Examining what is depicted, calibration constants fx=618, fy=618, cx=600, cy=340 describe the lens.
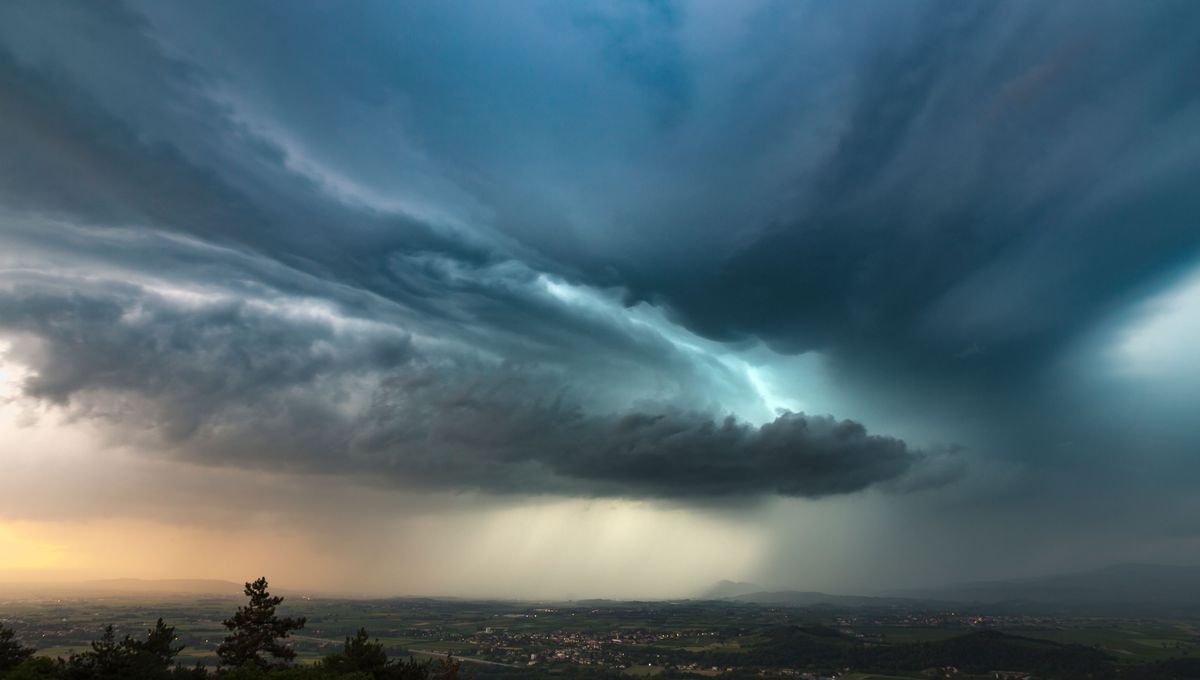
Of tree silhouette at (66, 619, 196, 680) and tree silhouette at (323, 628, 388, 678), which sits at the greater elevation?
tree silhouette at (66, 619, 196, 680)

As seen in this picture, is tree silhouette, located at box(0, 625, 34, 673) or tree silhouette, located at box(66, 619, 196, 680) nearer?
tree silhouette, located at box(66, 619, 196, 680)

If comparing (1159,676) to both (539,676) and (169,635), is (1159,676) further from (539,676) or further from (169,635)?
(169,635)

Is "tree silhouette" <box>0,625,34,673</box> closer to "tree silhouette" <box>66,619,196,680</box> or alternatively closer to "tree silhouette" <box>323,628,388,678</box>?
"tree silhouette" <box>66,619,196,680</box>

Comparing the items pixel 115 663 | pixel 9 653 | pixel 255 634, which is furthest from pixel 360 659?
pixel 9 653

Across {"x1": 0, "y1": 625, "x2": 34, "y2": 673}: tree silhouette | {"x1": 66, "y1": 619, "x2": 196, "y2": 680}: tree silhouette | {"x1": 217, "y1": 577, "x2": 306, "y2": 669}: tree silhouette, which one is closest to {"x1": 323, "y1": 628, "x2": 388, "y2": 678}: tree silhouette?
{"x1": 217, "y1": 577, "x2": 306, "y2": 669}: tree silhouette

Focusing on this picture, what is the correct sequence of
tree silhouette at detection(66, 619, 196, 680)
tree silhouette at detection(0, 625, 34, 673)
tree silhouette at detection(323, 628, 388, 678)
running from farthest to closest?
tree silhouette at detection(323, 628, 388, 678), tree silhouette at detection(0, 625, 34, 673), tree silhouette at detection(66, 619, 196, 680)

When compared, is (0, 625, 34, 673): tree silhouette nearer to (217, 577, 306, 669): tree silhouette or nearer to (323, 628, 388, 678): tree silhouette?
(217, 577, 306, 669): tree silhouette

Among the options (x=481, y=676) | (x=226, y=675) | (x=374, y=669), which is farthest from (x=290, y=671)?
(x=481, y=676)

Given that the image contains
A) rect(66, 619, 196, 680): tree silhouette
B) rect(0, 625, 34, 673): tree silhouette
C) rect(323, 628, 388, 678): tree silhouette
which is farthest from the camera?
rect(323, 628, 388, 678): tree silhouette
